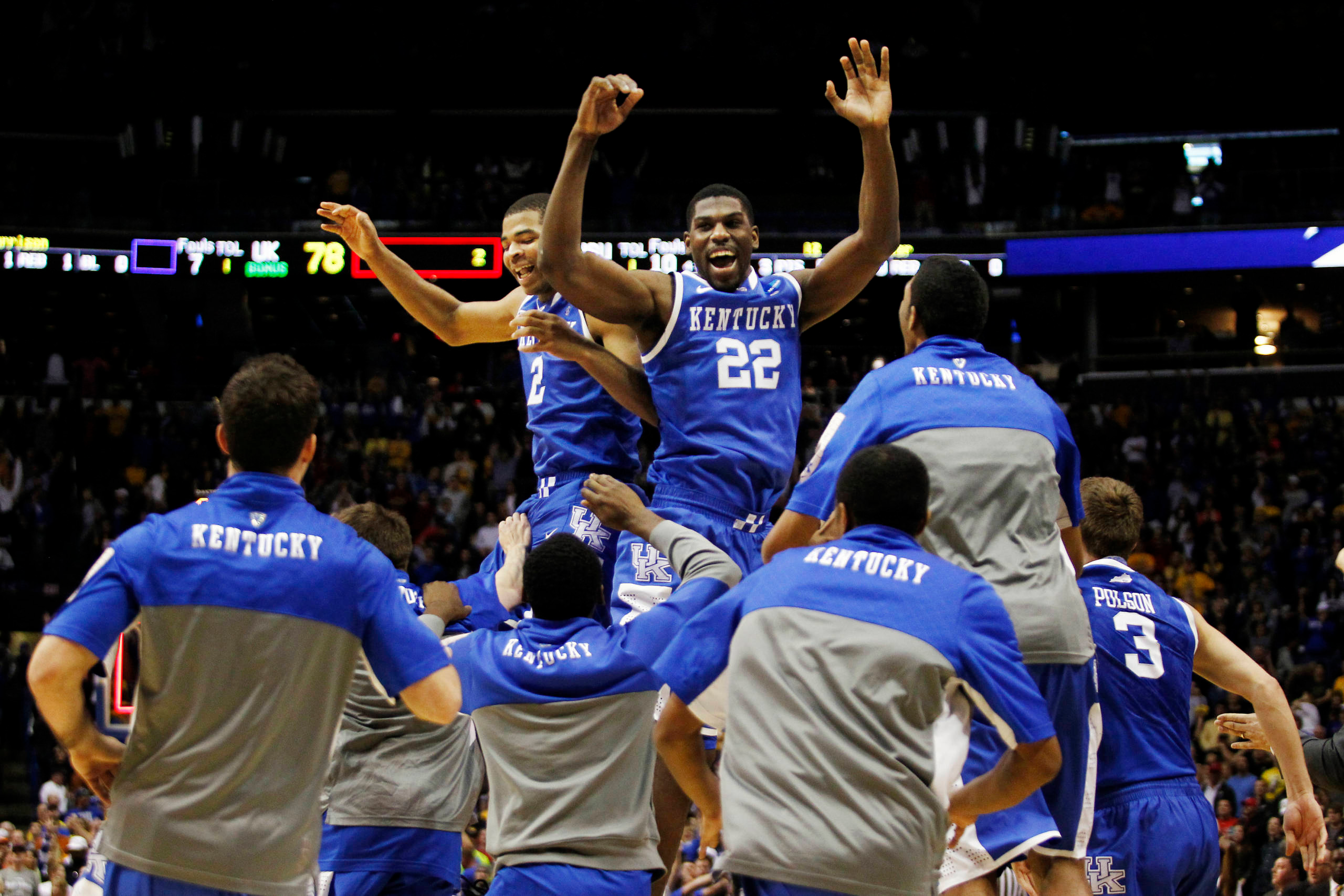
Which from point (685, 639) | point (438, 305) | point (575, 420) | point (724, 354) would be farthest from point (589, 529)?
point (685, 639)

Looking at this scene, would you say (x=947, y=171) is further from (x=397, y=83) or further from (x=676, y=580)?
(x=676, y=580)

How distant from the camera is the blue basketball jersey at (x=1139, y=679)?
566 cm

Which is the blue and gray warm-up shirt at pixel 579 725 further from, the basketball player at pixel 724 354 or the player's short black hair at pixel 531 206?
the player's short black hair at pixel 531 206

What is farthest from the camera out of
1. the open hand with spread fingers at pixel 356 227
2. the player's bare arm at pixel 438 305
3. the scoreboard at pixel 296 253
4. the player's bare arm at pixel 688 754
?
the scoreboard at pixel 296 253

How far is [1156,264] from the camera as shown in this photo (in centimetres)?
2534

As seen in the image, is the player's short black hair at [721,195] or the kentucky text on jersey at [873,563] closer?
the kentucky text on jersey at [873,563]

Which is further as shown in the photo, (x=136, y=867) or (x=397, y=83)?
(x=397, y=83)

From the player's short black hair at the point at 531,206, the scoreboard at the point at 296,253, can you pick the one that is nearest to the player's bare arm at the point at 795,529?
the player's short black hair at the point at 531,206

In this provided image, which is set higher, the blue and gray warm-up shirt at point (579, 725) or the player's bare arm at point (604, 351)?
the player's bare arm at point (604, 351)

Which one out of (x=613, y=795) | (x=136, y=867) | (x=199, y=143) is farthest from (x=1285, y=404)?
(x=136, y=867)

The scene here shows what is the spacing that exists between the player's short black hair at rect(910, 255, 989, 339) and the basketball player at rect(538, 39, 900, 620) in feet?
2.90

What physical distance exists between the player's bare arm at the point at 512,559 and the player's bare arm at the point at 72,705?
2.03 meters

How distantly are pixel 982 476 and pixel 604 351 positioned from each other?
1867 millimetres

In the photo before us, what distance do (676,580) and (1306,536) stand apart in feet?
53.4
